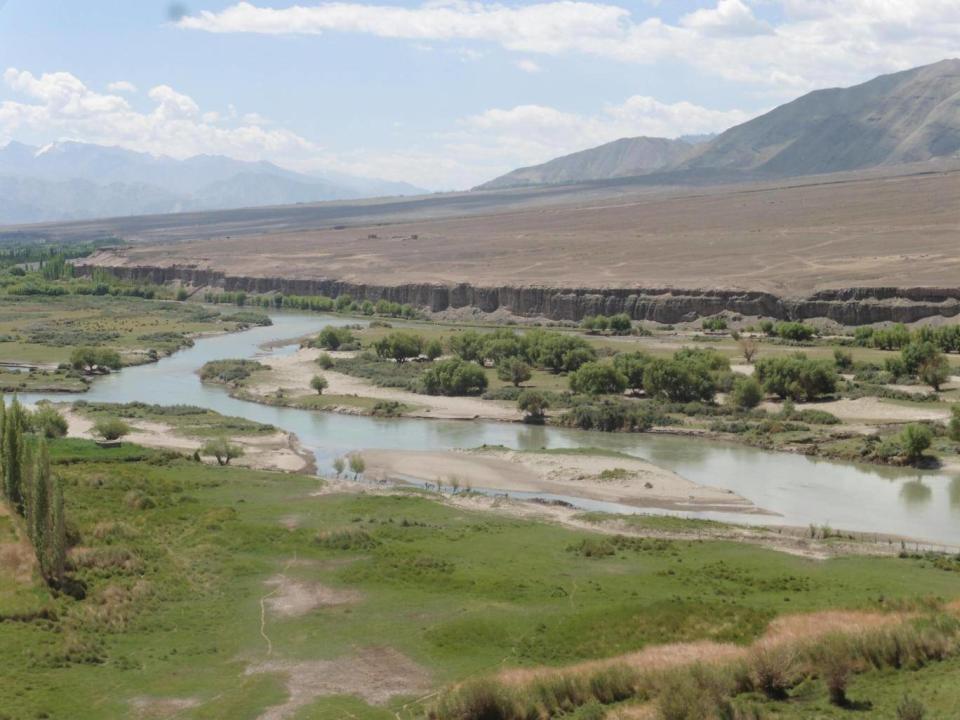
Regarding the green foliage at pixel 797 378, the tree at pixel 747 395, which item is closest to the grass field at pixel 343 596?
the tree at pixel 747 395

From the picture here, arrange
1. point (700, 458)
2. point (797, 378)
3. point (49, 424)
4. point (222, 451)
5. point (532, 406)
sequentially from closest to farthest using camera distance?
point (222, 451) < point (700, 458) < point (49, 424) < point (532, 406) < point (797, 378)

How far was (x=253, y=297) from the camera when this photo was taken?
491 ft

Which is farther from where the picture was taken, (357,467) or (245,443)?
(245,443)

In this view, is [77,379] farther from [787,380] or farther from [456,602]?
[456,602]

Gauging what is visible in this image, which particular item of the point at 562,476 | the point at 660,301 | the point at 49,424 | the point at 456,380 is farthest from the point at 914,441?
the point at 660,301

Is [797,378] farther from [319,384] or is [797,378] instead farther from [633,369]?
[319,384]

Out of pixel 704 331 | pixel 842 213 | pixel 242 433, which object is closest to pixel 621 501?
pixel 242 433

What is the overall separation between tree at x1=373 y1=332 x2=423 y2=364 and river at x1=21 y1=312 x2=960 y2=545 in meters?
13.3

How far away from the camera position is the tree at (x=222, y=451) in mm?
53812

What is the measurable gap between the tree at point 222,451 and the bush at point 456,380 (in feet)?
67.4

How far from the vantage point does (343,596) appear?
32656 millimetres

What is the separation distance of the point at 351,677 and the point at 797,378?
148 feet

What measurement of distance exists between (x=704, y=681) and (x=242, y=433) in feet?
136

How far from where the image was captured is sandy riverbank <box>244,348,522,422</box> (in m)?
68.0
